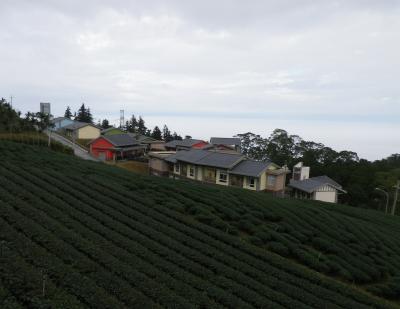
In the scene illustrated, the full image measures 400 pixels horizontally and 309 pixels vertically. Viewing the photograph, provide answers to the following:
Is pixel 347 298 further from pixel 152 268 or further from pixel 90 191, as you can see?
pixel 90 191

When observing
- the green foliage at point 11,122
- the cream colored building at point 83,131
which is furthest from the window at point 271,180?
the cream colored building at point 83,131

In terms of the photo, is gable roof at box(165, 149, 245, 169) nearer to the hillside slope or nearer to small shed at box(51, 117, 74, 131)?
the hillside slope

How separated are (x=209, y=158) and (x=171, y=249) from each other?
29.5m

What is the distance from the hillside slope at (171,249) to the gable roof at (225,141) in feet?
155

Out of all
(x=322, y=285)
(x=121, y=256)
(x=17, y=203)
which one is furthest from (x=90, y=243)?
(x=322, y=285)

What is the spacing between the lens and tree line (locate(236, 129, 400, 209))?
50031 millimetres

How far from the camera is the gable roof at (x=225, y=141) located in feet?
236

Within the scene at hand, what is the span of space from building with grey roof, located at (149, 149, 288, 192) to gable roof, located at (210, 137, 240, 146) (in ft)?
87.6

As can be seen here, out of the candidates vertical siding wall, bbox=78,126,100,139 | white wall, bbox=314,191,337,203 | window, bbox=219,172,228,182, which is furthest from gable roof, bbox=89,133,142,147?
white wall, bbox=314,191,337,203

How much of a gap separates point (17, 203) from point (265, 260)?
12527 mm

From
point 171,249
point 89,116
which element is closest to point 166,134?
point 89,116

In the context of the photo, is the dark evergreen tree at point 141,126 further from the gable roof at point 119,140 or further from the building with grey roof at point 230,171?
Result: the building with grey roof at point 230,171

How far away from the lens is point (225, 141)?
241 ft

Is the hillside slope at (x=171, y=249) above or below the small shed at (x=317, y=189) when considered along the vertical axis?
above
